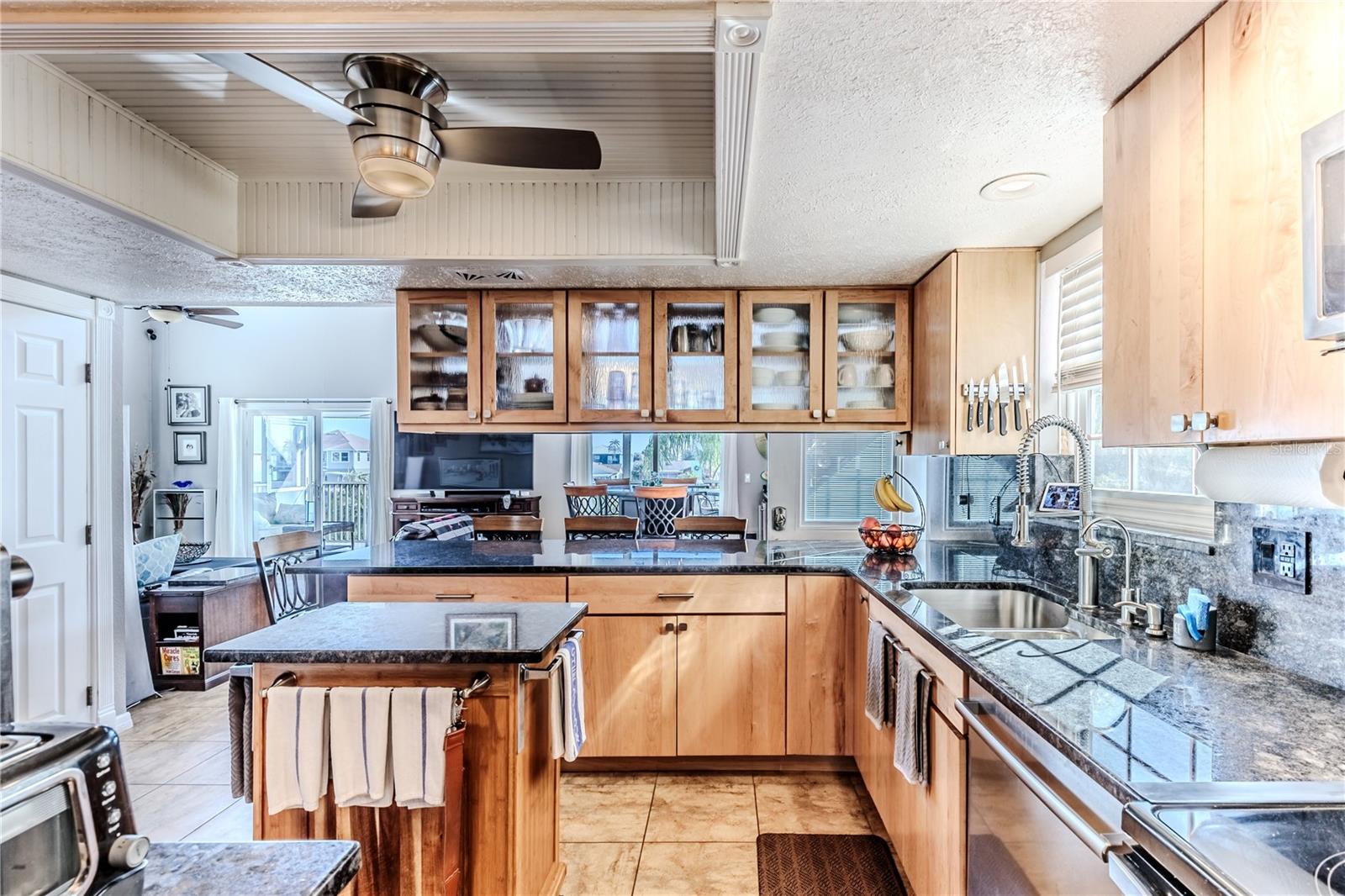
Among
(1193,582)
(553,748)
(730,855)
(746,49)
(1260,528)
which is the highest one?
(746,49)

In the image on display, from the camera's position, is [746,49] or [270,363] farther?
[270,363]

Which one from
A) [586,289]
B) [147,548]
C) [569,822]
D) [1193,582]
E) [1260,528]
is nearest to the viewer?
[1260,528]

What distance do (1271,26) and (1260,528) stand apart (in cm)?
101

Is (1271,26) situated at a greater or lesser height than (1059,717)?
greater

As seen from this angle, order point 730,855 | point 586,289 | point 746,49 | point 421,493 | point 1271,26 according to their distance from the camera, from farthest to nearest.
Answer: point 421,493 → point 586,289 → point 730,855 → point 746,49 → point 1271,26

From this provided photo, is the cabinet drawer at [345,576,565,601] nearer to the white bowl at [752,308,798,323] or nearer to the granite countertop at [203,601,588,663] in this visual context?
the granite countertop at [203,601,588,663]

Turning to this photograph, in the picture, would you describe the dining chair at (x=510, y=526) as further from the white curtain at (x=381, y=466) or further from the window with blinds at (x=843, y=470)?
the white curtain at (x=381, y=466)

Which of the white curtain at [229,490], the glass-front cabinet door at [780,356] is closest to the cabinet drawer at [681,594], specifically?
the glass-front cabinet door at [780,356]

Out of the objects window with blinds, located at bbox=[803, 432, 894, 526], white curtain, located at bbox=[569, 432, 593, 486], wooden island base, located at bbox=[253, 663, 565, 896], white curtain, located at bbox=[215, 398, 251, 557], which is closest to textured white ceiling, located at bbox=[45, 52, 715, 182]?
wooden island base, located at bbox=[253, 663, 565, 896]

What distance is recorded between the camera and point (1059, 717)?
1.13 meters

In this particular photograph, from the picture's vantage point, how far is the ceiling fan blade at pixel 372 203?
210cm

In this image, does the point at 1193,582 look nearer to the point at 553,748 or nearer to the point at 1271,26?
the point at 1271,26

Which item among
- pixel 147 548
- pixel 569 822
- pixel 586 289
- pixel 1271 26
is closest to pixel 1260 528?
pixel 1271 26

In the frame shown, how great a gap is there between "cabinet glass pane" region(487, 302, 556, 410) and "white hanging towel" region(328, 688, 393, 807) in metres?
1.92
